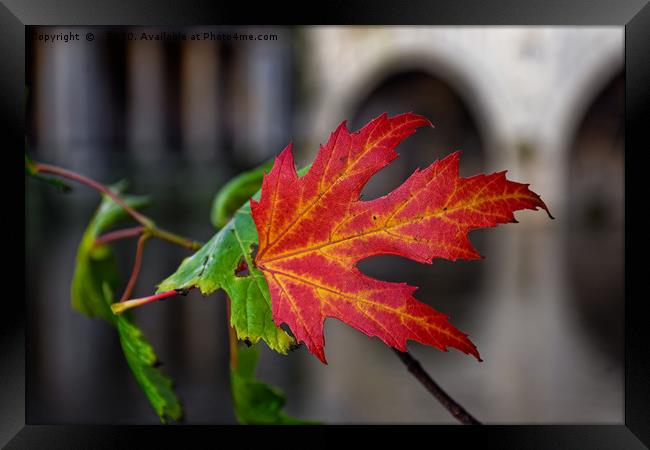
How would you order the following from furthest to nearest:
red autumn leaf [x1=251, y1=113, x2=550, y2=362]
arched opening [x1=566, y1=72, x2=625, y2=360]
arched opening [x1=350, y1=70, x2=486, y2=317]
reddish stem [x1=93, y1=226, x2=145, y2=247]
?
arched opening [x1=350, y1=70, x2=486, y2=317] < arched opening [x1=566, y1=72, x2=625, y2=360] < reddish stem [x1=93, y1=226, x2=145, y2=247] < red autumn leaf [x1=251, y1=113, x2=550, y2=362]

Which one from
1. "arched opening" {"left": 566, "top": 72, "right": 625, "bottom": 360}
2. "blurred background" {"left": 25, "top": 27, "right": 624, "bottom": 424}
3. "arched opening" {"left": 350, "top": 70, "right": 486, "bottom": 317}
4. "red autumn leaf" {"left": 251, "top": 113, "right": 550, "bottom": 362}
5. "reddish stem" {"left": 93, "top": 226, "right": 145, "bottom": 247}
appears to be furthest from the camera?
"arched opening" {"left": 350, "top": 70, "right": 486, "bottom": 317}

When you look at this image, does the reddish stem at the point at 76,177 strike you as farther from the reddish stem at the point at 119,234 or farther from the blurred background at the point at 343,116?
the blurred background at the point at 343,116

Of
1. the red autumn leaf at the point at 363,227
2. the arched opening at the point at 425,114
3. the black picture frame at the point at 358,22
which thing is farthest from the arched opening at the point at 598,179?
the red autumn leaf at the point at 363,227

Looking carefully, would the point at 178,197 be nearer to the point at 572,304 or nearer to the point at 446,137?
the point at 446,137

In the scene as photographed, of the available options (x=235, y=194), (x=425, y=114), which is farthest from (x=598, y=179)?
(x=235, y=194)

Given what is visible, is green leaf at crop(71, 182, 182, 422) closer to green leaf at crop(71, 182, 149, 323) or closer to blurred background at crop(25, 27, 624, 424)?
green leaf at crop(71, 182, 149, 323)

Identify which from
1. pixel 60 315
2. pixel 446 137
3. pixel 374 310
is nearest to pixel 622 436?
pixel 374 310

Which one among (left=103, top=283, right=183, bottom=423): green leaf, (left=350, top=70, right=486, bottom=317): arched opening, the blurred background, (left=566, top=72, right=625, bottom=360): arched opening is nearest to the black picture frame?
(left=103, top=283, right=183, bottom=423): green leaf
